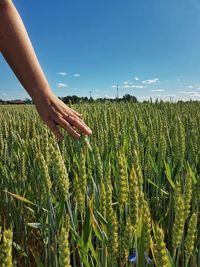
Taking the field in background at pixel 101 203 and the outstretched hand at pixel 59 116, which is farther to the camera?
the outstretched hand at pixel 59 116

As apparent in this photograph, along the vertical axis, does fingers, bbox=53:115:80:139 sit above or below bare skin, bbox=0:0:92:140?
below

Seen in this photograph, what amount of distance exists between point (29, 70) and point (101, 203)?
0.52 meters

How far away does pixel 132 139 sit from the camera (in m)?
1.58

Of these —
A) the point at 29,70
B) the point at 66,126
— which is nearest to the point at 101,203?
the point at 66,126

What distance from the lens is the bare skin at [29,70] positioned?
0.98 meters

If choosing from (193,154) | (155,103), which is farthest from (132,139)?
(155,103)

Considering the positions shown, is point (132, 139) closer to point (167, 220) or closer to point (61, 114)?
point (167, 220)

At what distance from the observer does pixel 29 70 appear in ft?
3.69

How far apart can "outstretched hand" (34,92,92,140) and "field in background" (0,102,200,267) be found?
0.06m

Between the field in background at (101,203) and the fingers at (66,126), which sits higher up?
the fingers at (66,126)

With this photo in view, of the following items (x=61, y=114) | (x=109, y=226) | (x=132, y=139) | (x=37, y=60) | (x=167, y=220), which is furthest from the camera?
(x=132, y=139)

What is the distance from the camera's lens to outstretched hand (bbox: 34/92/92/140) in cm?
93

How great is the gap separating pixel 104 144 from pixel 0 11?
2.18 feet

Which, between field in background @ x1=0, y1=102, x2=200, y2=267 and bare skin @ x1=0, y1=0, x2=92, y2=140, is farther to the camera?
bare skin @ x1=0, y1=0, x2=92, y2=140
